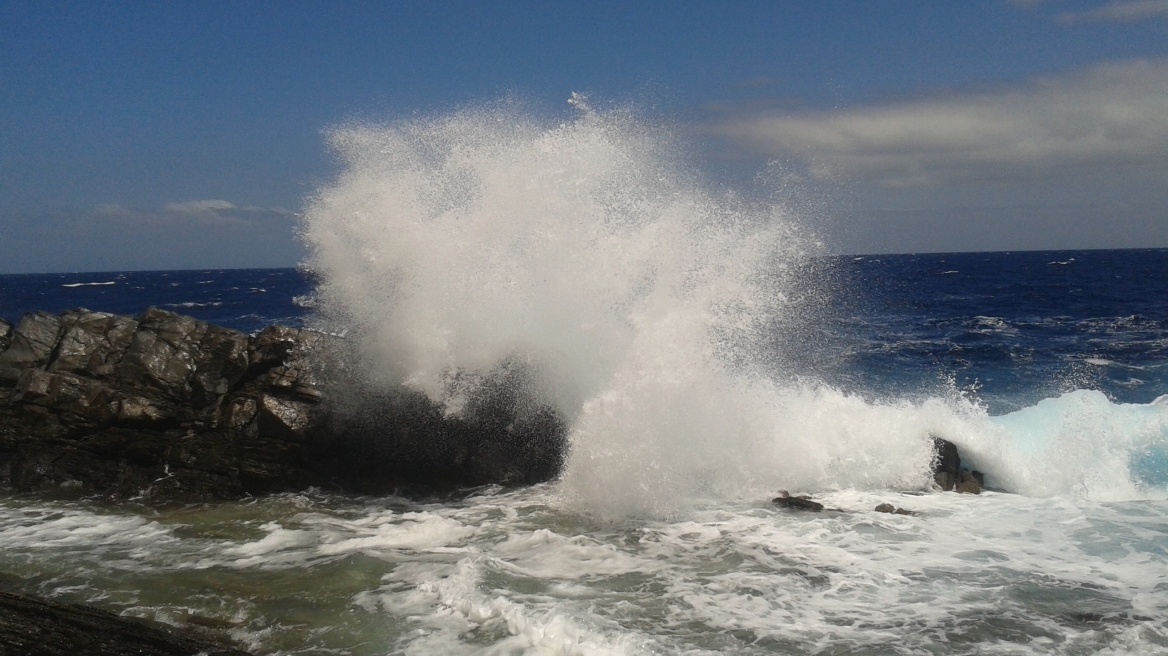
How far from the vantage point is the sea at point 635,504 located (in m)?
5.93

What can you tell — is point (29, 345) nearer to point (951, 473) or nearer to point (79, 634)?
point (79, 634)

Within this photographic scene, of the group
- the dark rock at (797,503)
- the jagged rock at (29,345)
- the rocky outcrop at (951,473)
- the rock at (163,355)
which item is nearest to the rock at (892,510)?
the dark rock at (797,503)

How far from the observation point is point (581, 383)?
10.4 m

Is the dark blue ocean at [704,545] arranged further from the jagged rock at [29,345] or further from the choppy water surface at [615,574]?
the jagged rock at [29,345]

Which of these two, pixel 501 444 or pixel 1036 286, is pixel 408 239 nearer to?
pixel 501 444

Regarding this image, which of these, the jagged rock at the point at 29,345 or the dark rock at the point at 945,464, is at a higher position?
the jagged rock at the point at 29,345

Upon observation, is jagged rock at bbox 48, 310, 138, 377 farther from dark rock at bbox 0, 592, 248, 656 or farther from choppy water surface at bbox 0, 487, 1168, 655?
dark rock at bbox 0, 592, 248, 656

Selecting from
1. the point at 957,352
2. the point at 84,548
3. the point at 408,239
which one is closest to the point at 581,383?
the point at 408,239

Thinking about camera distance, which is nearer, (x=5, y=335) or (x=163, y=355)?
(x=163, y=355)

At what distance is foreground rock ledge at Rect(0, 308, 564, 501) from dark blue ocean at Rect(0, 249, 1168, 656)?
51 cm

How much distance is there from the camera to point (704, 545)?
25.1 ft

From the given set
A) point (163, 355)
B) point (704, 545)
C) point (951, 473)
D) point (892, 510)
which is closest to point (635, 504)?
point (704, 545)

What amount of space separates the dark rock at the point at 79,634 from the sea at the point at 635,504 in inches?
13.4

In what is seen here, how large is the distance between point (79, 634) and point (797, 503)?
6806mm
